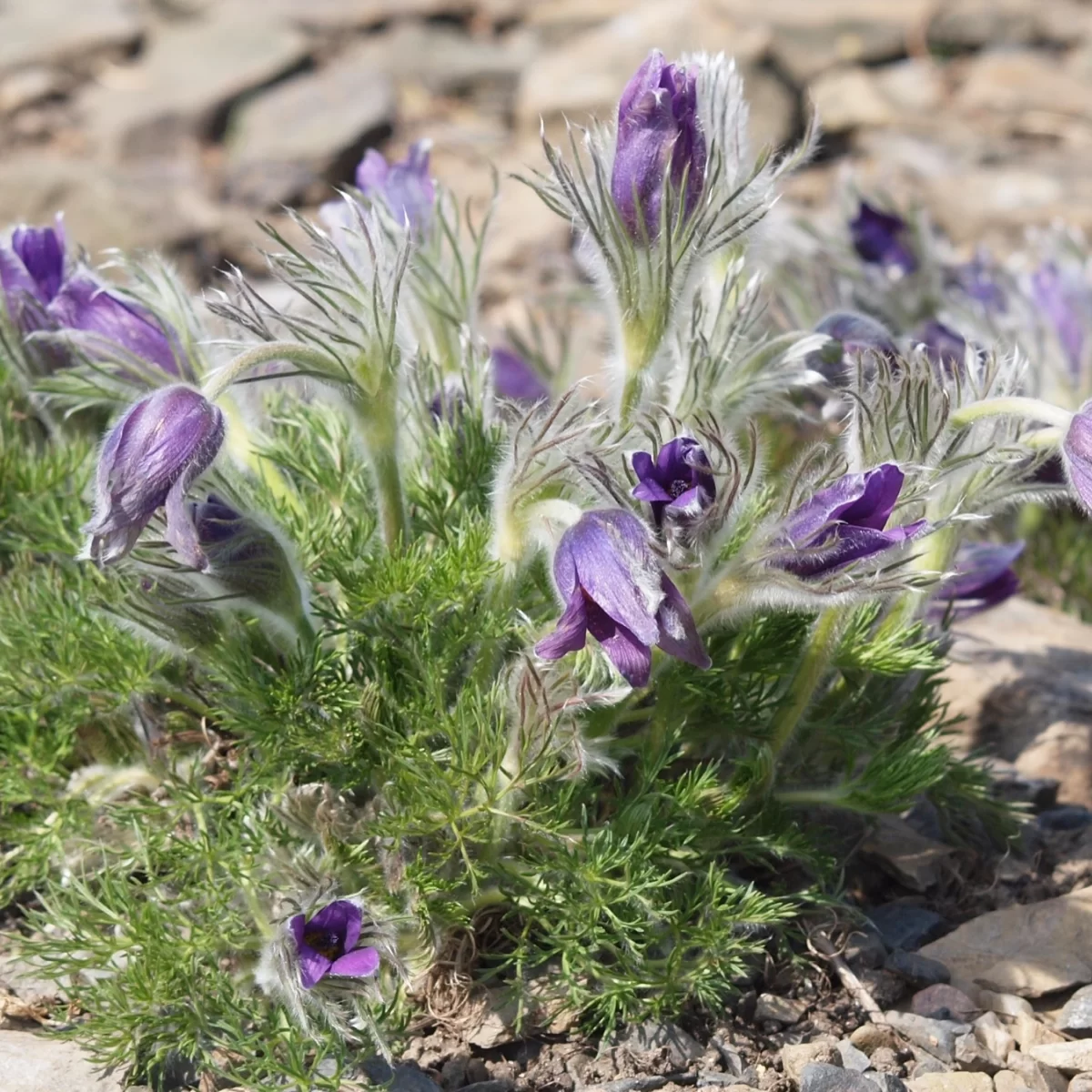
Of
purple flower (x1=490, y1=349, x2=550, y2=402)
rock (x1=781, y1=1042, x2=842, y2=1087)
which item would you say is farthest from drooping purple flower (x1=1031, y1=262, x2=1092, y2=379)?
rock (x1=781, y1=1042, x2=842, y2=1087)

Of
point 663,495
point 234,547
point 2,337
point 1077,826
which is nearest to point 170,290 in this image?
point 2,337

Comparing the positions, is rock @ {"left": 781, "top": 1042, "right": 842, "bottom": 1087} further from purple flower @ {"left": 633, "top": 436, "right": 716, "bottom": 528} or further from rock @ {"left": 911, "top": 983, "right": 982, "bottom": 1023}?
purple flower @ {"left": 633, "top": 436, "right": 716, "bottom": 528}

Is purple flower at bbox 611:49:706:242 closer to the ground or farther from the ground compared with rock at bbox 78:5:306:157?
farther from the ground

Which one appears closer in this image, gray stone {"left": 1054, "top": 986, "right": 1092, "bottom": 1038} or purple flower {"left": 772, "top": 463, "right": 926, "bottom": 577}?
purple flower {"left": 772, "top": 463, "right": 926, "bottom": 577}

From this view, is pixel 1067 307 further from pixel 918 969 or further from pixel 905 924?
pixel 918 969

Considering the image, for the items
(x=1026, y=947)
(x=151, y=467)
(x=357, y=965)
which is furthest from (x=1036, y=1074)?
(x=151, y=467)
